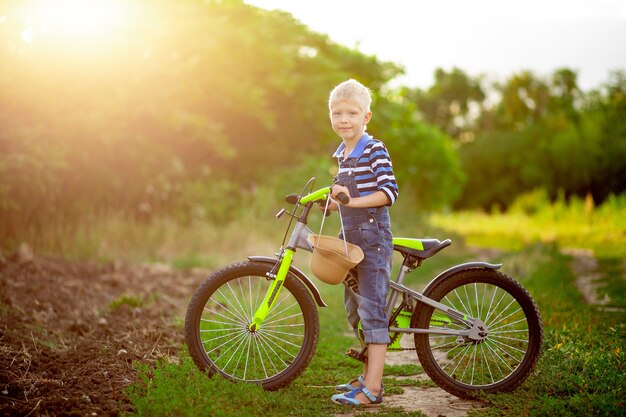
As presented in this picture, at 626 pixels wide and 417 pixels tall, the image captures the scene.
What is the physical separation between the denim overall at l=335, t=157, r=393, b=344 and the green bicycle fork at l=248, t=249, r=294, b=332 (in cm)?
42

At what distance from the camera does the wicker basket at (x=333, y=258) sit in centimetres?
410

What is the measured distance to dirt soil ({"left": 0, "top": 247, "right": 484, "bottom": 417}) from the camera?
4023mm

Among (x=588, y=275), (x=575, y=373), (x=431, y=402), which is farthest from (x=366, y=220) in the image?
(x=588, y=275)

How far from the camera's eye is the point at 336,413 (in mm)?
4062

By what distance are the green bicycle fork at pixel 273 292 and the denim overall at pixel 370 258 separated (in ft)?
1.36

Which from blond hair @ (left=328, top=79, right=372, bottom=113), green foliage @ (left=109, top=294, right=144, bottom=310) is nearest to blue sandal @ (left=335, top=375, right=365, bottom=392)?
blond hair @ (left=328, top=79, right=372, bottom=113)

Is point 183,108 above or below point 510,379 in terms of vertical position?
above

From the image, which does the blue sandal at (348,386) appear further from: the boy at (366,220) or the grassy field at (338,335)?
the grassy field at (338,335)

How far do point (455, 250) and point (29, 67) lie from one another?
9578mm

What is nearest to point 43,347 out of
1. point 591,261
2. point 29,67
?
point 29,67

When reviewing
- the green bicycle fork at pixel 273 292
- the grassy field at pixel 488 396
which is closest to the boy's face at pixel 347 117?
the green bicycle fork at pixel 273 292

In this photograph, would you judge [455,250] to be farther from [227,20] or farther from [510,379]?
[510,379]

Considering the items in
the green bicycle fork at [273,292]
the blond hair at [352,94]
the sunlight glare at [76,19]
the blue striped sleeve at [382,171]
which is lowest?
the green bicycle fork at [273,292]

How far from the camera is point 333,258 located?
4.11m
